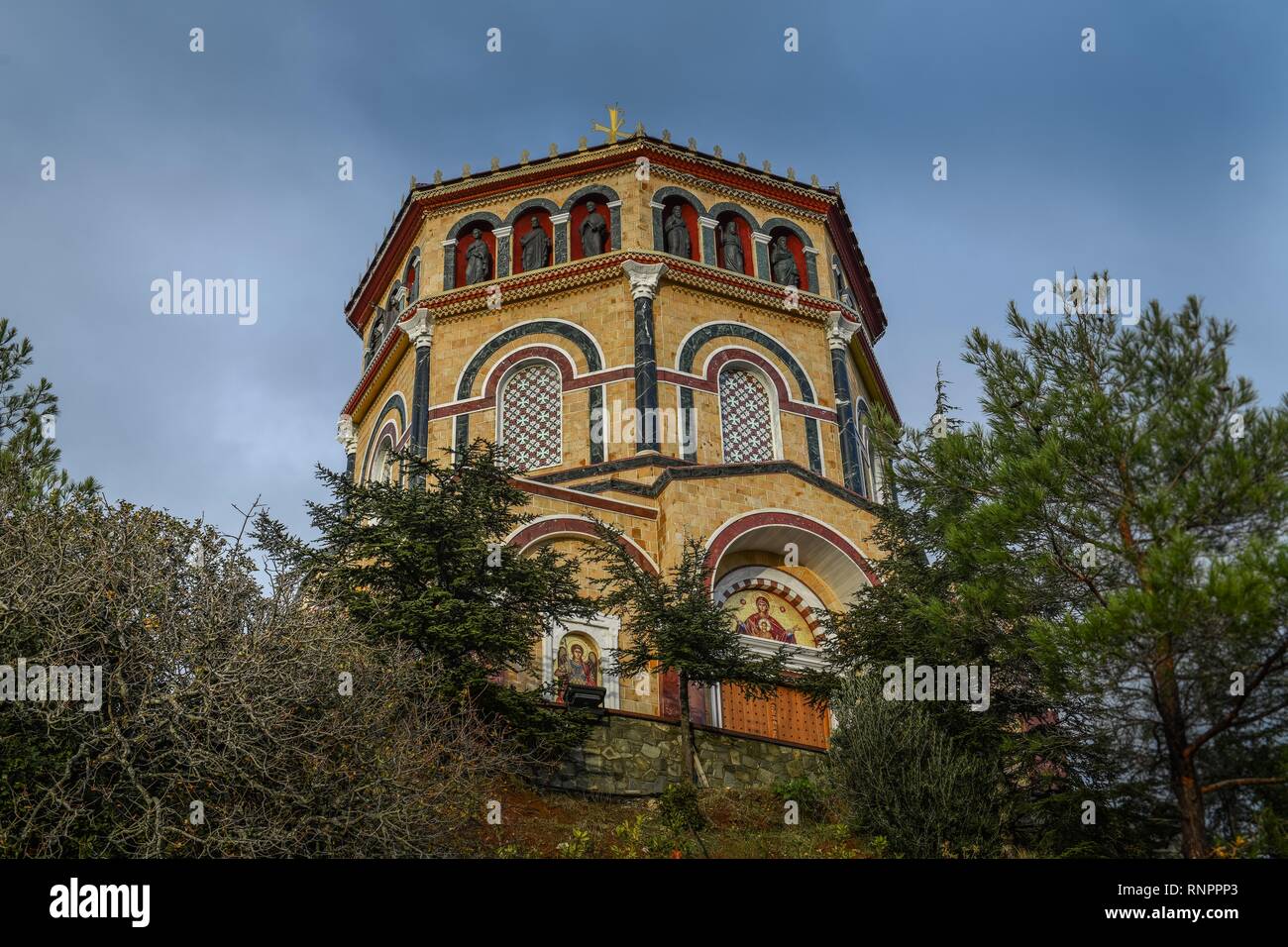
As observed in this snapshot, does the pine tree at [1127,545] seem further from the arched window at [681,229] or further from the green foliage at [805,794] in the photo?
the arched window at [681,229]

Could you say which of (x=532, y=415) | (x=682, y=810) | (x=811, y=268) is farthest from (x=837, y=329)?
(x=682, y=810)

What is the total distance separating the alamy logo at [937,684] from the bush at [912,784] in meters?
0.19

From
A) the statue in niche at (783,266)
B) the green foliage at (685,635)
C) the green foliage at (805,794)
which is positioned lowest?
the green foliage at (805,794)

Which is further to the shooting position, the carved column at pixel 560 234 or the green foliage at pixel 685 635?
the carved column at pixel 560 234

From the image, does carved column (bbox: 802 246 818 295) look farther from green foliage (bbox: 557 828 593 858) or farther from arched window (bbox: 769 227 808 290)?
green foliage (bbox: 557 828 593 858)

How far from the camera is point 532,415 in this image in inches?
1017

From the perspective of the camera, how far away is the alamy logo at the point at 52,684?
1055 centimetres

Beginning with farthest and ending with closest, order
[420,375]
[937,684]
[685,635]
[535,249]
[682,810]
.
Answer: [535,249], [420,375], [685,635], [682,810], [937,684]

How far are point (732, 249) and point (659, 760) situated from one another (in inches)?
543

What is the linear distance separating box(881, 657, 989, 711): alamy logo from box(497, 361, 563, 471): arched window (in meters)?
11.1

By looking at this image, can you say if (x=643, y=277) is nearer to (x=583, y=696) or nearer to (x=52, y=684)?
(x=583, y=696)

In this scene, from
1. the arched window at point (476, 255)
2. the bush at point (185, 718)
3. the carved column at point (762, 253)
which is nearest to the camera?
the bush at point (185, 718)

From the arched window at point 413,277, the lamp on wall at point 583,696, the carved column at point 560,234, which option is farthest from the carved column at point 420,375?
the lamp on wall at point 583,696
